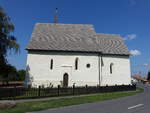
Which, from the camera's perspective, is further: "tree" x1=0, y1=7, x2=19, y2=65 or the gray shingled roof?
the gray shingled roof

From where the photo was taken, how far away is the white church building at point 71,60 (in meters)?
24.7

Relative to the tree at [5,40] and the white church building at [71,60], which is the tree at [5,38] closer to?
Answer: the tree at [5,40]

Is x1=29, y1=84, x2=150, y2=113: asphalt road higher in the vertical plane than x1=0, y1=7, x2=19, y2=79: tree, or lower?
lower

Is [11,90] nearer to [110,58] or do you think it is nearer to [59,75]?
[59,75]

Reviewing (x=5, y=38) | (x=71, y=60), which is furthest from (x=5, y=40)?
(x=71, y=60)

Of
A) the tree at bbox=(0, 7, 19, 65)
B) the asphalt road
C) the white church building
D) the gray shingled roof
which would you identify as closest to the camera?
the asphalt road

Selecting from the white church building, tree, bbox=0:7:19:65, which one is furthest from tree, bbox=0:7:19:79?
the white church building

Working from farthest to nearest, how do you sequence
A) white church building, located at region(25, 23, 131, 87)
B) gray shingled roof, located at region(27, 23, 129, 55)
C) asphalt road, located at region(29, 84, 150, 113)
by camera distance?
gray shingled roof, located at region(27, 23, 129, 55) → white church building, located at region(25, 23, 131, 87) → asphalt road, located at region(29, 84, 150, 113)

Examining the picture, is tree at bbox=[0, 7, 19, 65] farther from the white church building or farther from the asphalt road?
the asphalt road

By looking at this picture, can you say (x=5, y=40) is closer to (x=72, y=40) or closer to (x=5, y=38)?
(x=5, y=38)

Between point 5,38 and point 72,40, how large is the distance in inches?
483

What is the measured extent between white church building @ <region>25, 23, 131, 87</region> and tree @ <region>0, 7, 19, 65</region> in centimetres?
551

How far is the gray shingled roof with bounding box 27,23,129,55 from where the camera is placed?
25.8m

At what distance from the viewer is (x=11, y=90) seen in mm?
13273
